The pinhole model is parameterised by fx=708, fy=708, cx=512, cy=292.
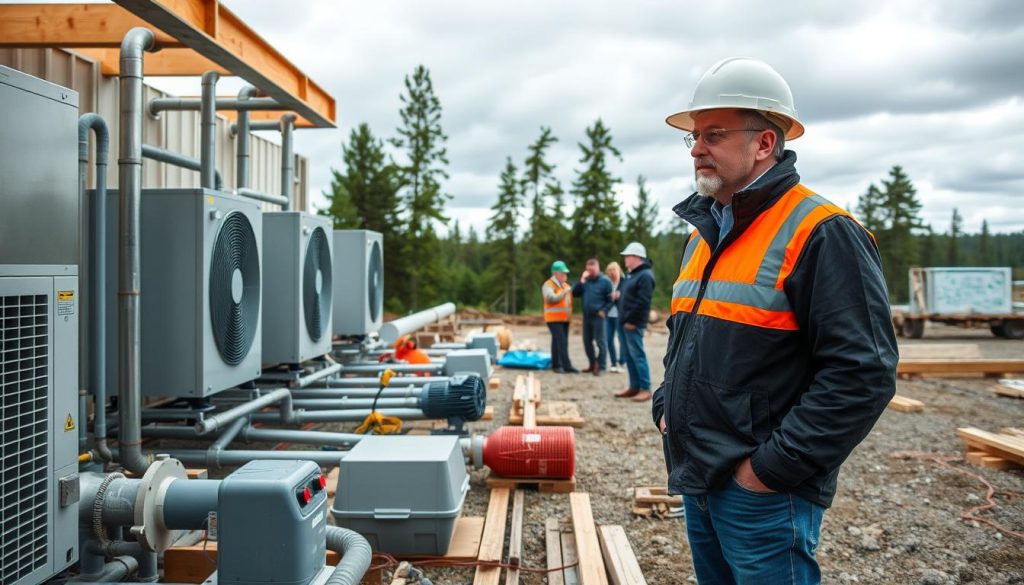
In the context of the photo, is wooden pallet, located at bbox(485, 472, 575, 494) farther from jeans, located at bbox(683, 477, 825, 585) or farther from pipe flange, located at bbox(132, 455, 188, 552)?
jeans, located at bbox(683, 477, 825, 585)

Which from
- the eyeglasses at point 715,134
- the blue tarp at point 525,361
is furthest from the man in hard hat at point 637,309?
the eyeglasses at point 715,134

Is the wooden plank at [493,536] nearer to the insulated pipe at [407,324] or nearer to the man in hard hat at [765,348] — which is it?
the man in hard hat at [765,348]

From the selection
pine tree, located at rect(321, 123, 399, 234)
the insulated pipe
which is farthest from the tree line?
the insulated pipe

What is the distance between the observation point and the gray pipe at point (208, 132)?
5.29 meters

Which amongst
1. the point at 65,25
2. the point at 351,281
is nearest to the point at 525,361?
the point at 351,281

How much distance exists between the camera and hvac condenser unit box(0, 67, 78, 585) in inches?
91.8

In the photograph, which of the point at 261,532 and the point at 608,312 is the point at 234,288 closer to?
the point at 261,532

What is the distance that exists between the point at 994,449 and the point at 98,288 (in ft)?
23.8

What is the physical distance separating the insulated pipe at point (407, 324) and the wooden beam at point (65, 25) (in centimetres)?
459

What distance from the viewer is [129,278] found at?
397cm

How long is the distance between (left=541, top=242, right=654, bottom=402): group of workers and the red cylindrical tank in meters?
4.31

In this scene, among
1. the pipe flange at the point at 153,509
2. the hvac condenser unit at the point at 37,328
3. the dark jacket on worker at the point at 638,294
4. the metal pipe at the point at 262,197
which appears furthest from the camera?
the dark jacket on worker at the point at 638,294

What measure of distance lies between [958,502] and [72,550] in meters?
5.68

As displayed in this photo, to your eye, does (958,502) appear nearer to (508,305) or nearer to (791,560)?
(791,560)
